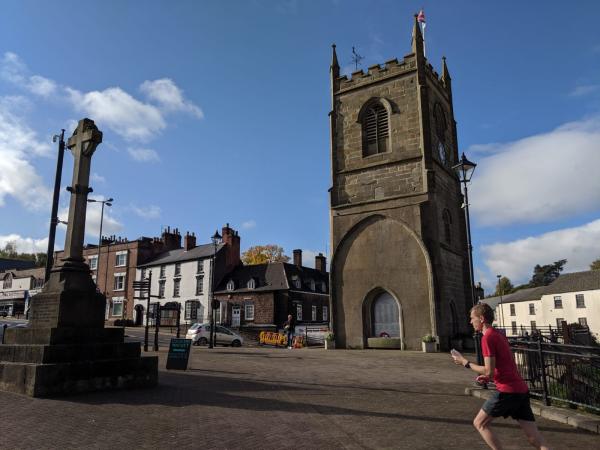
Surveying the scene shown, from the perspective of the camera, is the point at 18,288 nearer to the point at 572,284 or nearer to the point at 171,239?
the point at 171,239

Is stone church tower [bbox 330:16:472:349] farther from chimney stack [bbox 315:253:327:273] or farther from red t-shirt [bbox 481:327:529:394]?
chimney stack [bbox 315:253:327:273]

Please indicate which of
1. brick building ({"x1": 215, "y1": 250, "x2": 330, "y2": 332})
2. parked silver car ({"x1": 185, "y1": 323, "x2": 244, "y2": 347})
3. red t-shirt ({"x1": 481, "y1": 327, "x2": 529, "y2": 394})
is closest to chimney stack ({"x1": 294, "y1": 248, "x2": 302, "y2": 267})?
brick building ({"x1": 215, "y1": 250, "x2": 330, "y2": 332})

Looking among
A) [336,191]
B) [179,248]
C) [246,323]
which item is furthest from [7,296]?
[336,191]

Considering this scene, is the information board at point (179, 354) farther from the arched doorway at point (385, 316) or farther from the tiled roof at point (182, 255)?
the tiled roof at point (182, 255)

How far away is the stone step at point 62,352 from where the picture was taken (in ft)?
27.8

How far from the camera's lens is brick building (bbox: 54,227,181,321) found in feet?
174

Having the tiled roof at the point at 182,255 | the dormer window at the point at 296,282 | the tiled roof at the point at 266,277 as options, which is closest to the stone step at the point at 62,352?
the tiled roof at the point at 266,277

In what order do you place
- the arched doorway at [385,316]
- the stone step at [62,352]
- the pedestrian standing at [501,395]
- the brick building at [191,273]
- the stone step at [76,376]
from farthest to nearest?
the brick building at [191,273], the arched doorway at [385,316], the stone step at [62,352], the stone step at [76,376], the pedestrian standing at [501,395]

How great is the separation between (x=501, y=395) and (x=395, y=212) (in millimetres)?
19705

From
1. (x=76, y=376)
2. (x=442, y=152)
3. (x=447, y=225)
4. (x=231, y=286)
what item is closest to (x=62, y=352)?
(x=76, y=376)

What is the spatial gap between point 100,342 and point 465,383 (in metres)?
8.73

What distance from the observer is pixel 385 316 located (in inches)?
923

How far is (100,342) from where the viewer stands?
9.41 metres

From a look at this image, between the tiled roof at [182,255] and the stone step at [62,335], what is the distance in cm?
3829
